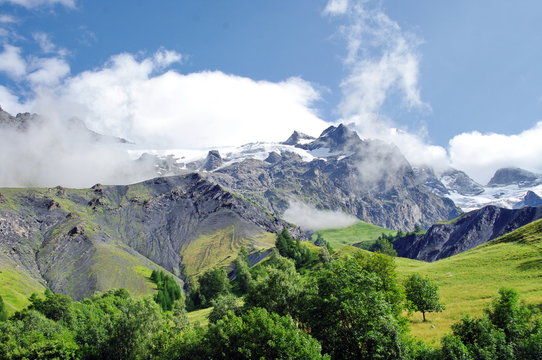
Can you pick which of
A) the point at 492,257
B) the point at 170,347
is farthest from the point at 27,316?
→ the point at 492,257

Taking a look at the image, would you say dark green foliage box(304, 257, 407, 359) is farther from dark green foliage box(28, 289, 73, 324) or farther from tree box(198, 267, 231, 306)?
tree box(198, 267, 231, 306)

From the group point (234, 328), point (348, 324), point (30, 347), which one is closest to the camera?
point (348, 324)

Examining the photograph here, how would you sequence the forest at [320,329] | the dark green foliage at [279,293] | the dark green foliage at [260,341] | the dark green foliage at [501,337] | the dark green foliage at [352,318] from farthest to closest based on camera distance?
the dark green foliage at [279,293], the dark green foliage at [260,341], the dark green foliage at [352,318], the forest at [320,329], the dark green foliage at [501,337]

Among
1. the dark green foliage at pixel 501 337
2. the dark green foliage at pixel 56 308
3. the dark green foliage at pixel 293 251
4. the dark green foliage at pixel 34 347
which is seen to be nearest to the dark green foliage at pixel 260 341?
the dark green foliage at pixel 501 337

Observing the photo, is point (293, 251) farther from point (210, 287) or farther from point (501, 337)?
point (501, 337)

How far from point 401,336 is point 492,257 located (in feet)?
233

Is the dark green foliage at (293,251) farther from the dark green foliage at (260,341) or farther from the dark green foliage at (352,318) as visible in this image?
the dark green foliage at (260,341)

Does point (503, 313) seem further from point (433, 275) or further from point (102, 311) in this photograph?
point (102, 311)

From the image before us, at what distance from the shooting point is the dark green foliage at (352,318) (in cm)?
3980

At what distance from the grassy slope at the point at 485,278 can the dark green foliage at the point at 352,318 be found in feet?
39.0

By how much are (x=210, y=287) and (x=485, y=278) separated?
4206 inches

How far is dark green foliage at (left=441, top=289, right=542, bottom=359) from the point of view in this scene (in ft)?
108

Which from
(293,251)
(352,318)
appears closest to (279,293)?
(352,318)

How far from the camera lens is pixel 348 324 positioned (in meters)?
44.3
